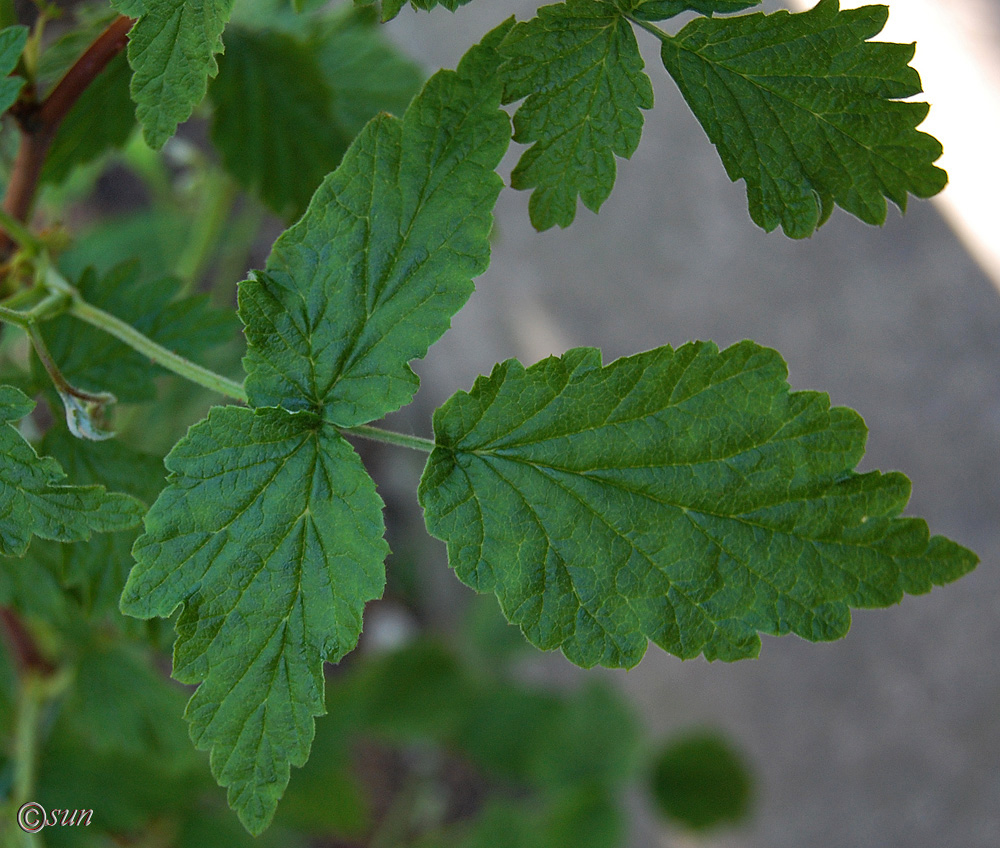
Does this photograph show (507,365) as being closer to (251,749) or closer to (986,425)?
(251,749)

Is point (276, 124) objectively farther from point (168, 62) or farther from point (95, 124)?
point (168, 62)

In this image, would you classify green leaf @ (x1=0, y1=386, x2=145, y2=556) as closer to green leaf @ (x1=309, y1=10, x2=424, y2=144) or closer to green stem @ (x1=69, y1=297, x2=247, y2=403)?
green stem @ (x1=69, y1=297, x2=247, y2=403)

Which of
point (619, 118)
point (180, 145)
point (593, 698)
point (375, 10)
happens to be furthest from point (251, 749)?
point (593, 698)

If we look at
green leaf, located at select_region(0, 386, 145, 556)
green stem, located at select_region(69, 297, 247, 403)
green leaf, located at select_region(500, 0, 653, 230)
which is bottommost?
green leaf, located at select_region(0, 386, 145, 556)

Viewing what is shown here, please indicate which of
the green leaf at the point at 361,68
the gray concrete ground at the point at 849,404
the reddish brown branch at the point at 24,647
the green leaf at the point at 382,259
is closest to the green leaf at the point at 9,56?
the green leaf at the point at 382,259

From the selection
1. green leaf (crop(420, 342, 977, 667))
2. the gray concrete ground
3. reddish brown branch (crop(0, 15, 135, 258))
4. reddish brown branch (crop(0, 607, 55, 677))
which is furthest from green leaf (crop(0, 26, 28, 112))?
the gray concrete ground

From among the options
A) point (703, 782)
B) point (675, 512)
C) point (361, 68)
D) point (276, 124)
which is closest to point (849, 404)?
point (703, 782)

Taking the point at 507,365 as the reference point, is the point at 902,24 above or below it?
above
